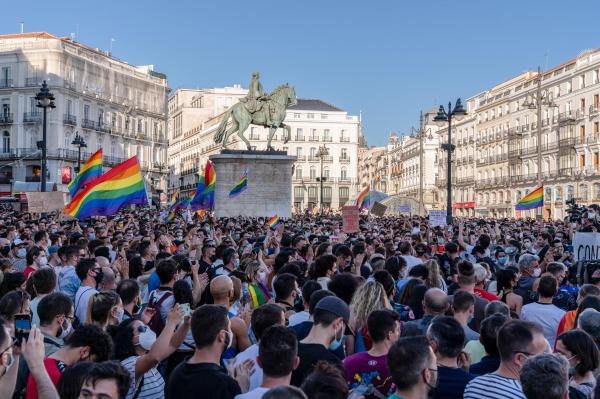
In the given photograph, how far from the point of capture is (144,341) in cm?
486

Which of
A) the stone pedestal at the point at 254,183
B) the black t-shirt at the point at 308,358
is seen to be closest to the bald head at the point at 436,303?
the black t-shirt at the point at 308,358

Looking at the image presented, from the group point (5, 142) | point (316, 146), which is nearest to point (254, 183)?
point (5, 142)

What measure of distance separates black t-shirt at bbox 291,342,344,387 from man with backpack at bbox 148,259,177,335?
6.28 ft

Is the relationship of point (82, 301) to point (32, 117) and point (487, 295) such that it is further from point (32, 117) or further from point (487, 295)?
point (32, 117)

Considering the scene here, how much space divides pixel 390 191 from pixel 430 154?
2260 cm

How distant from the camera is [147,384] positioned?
4543mm

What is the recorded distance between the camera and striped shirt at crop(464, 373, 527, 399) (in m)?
3.93

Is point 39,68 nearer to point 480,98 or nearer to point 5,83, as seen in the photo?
point 5,83

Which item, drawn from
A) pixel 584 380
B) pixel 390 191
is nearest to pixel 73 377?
pixel 584 380

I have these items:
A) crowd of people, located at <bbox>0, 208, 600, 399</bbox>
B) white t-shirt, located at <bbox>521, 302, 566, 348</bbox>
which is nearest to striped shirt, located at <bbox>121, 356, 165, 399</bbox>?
crowd of people, located at <bbox>0, 208, 600, 399</bbox>

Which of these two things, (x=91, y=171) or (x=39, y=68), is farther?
(x=39, y=68)

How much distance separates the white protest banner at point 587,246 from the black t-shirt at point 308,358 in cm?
673

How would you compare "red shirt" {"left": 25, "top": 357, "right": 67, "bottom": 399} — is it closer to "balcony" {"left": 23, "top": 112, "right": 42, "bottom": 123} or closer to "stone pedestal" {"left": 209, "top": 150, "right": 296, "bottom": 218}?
"stone pedestal" {"left": 209, "top": 150, "right": 296, "bottom": 218}

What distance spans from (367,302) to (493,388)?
189 centimetres
